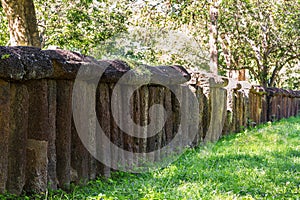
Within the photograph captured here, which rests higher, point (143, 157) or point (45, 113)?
point (45, 113)

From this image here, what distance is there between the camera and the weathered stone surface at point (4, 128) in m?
3.91

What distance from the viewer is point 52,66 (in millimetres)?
4406

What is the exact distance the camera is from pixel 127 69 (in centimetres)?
587

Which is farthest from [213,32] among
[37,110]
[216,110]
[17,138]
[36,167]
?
[17,138]

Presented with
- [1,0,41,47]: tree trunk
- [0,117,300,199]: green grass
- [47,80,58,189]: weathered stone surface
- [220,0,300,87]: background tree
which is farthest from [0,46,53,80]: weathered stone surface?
[220,0,300,87]: background tree

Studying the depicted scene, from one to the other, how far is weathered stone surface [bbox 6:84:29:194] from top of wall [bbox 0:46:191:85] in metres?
0.17

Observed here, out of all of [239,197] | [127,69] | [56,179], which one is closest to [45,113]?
[56,179]

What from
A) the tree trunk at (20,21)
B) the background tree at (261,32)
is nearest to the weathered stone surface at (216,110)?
the tree trunk at (20,21)

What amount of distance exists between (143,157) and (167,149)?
3.15ft

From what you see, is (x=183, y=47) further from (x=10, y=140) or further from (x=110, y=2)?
(x=10, y=140)

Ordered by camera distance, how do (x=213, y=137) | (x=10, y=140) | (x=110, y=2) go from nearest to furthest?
(x=10, y=140) < (x=213, y=137) < (x=110, y=2)

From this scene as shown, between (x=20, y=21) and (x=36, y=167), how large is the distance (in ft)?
12.8

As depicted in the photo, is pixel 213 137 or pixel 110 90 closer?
pixel 110 90

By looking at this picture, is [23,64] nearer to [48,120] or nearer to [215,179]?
[48,120]
